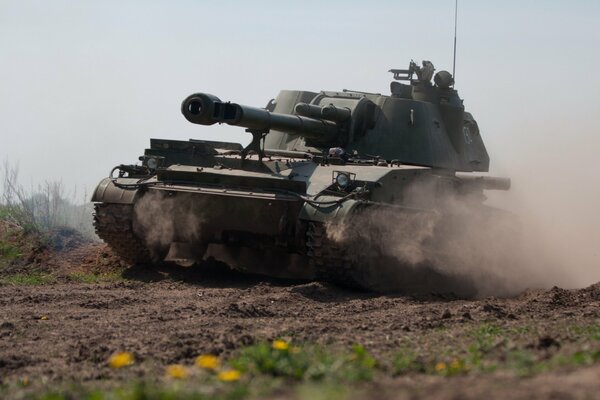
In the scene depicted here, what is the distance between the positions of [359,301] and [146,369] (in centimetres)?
507

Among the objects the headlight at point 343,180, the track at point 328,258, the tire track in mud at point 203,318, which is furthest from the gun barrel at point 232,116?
the tire track in mud at point 203,318

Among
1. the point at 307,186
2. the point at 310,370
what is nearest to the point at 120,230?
the point at 307,186

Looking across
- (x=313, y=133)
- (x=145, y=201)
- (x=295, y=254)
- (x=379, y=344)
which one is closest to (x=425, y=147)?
(x=313, y=133)

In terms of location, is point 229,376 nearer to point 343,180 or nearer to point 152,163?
point 343,180

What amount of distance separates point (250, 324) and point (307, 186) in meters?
4.10

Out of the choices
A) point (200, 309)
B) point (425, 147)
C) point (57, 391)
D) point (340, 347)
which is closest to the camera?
point (57, 391)

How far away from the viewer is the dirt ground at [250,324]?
5.25m

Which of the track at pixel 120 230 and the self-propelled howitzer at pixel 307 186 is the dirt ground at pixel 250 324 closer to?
the track at pixel 120 230

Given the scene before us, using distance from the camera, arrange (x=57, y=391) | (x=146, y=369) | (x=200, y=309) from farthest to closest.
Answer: (x=200, y=309) < (x=146, y=369) < (x=57, y=391)

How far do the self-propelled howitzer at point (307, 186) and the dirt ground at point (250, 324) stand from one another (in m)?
0.53

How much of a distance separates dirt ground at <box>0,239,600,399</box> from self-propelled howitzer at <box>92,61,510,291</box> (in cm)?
53

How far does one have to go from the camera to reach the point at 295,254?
547 inches

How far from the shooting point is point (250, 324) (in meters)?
8.95

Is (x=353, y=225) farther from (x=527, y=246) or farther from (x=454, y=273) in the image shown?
(x=527, y=246)
